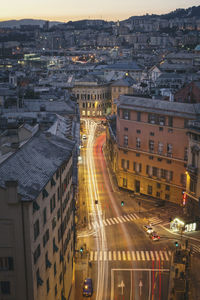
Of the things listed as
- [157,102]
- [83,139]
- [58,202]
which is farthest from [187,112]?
[83,139]

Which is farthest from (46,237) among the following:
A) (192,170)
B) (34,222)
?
(192,170)

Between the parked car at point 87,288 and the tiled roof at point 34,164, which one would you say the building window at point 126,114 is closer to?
the tiled roof at point 34,164

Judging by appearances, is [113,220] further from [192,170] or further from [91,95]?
[91,95]

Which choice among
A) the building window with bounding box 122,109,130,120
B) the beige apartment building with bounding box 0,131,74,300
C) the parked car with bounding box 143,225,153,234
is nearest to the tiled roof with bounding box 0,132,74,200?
the beige apartment building with bounding box 0,131,74,300

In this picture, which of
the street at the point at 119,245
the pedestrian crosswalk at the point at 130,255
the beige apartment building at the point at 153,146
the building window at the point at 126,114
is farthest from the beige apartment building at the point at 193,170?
the building window at the point at 126,114

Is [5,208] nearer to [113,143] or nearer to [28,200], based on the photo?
[28,200]
